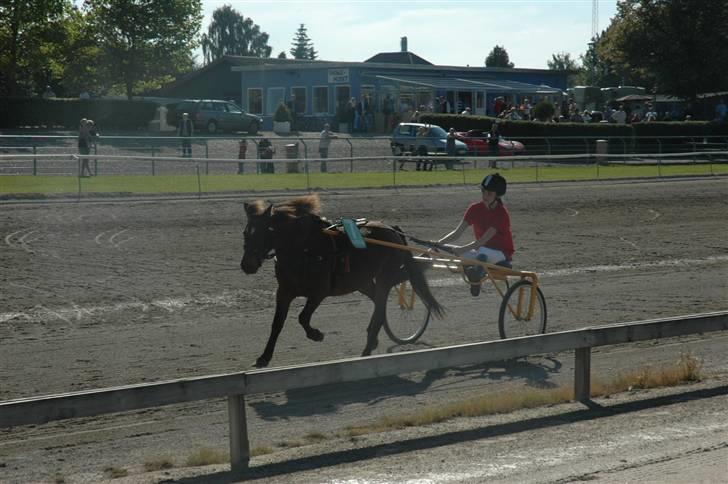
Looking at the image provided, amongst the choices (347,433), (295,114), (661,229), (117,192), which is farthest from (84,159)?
(295,114)

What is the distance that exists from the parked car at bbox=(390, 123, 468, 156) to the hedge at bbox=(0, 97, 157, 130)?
16.3m

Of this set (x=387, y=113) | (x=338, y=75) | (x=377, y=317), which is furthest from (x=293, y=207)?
(x=338, y=75)

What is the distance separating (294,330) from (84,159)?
52.1 feet

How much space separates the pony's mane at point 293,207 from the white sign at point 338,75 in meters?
47.3

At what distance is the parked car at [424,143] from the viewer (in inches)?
1558

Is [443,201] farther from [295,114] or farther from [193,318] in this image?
[295,114]

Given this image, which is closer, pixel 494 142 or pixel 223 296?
pixel 223 296

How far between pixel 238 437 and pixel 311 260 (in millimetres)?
2823

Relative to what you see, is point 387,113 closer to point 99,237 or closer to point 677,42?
point 677,42

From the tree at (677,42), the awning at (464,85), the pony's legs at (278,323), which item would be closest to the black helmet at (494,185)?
the pony's legs at (278,323)

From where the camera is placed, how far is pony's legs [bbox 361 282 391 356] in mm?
10734

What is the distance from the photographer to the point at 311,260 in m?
10.0

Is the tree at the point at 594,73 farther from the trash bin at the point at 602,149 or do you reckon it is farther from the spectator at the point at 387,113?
the trash bin at the point at 602,149

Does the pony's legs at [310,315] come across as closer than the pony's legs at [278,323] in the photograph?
No
